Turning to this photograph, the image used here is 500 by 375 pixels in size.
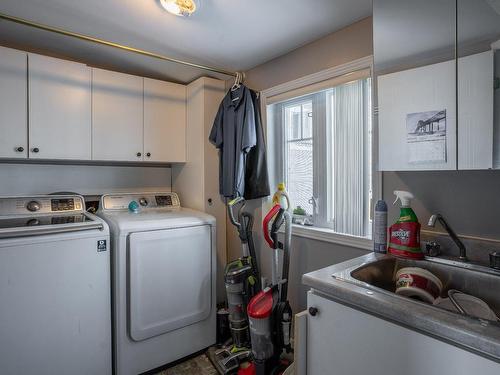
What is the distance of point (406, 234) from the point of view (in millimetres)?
1271

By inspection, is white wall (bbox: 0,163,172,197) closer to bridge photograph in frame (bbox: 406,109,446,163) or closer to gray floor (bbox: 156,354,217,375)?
gray floor (bbox: 156,354,217,375)

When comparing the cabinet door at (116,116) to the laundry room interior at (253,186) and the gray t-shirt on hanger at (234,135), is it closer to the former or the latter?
the laundry room interior at (253,186)

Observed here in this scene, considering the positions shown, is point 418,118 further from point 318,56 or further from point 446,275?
point 318,56

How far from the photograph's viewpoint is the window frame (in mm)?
1556

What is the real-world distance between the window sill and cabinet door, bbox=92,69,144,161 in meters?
1.49

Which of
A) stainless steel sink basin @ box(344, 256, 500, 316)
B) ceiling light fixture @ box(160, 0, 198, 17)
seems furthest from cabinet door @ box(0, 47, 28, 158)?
→ stainless steel sink basin @ box(344, 256, 500, 316)

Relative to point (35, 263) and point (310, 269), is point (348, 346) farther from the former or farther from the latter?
point (35, 263)

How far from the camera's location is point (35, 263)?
1.52m

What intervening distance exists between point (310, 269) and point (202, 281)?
2.63 feet

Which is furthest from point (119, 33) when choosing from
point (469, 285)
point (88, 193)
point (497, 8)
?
point (469, 285)

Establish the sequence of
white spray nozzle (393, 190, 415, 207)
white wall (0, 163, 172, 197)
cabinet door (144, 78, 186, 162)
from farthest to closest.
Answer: cabinet door (144, 78, 186, 162), white wall (0, 163, 172, 197), white spray nozzle (393, 190, 415, 207)

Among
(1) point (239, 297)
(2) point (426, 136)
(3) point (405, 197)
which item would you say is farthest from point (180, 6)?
(1) point (239, 297)

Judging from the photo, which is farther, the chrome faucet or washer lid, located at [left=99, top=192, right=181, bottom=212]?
washer lid, located at [left=99, top=192, right=181, bottom=212]

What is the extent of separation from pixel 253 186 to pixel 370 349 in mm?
1502
